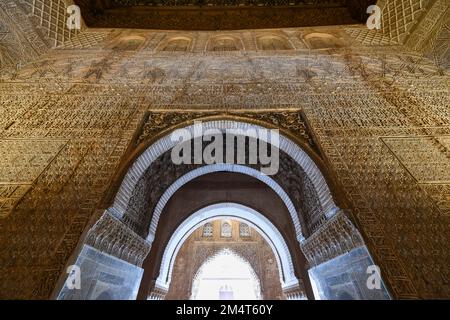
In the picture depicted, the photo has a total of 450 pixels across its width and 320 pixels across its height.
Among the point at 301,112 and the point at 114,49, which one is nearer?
the point at 301,112

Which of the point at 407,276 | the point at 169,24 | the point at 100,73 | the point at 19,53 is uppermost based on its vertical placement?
the point at 169,24

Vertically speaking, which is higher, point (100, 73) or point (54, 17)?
point (54, 17)

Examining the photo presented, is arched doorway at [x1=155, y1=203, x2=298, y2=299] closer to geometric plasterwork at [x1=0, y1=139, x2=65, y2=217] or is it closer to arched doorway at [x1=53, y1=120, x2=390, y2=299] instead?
arched doorway at [x1=53, y1=120, x2=390, y2=299]

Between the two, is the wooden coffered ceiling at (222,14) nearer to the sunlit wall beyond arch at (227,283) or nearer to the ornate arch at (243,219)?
the ornate arch at (243,219)

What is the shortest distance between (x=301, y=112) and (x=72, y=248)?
9.53ft

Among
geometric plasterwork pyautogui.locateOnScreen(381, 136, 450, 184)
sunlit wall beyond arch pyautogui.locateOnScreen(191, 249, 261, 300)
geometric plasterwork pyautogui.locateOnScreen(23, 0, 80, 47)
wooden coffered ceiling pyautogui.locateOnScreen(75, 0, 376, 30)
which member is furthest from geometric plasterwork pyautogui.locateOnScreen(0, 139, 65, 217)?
sunlit wall beyond arch pyautogui.locateOnScreen(191, 249, 261, 300)

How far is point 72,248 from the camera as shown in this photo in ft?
6.38

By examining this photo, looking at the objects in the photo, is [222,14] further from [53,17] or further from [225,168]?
[225,168]

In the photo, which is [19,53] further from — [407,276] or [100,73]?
[407,276]

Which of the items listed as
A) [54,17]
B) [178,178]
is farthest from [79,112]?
[54,17]

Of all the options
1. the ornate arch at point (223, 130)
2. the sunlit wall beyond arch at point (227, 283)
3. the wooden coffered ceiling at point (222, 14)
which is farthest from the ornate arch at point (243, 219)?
the sunlit wall beyond arch at point (227, 283)

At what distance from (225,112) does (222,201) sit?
8.20 feet

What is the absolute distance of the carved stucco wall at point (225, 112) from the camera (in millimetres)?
1973

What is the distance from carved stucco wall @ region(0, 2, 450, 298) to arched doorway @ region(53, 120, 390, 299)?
0.66 ft
